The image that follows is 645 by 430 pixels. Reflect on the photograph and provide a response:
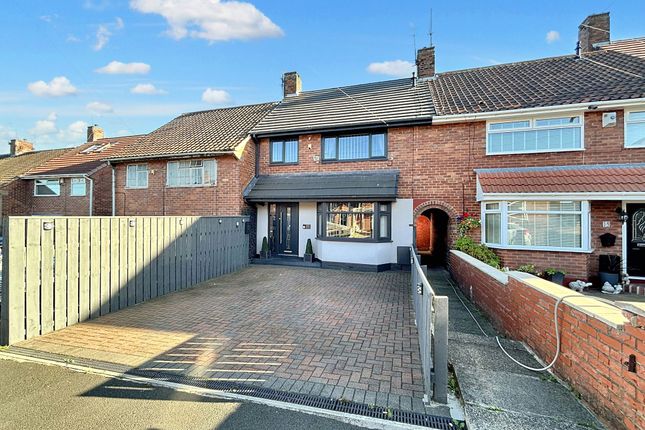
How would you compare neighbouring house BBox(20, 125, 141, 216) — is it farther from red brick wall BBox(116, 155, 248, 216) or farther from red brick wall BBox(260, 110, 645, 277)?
red brick wall BBox(260, 110, 645, 277)

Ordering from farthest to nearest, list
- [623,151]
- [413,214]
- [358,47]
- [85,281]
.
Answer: [358,47] → [413,214] → [623,151] → [85,281]

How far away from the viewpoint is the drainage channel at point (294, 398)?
2.82m

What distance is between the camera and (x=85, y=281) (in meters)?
5.48

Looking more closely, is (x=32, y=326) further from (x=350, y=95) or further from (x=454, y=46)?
(x=454, y=46)

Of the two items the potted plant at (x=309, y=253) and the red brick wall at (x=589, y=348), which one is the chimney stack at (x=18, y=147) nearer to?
the potted plant at (x=309, y=253)

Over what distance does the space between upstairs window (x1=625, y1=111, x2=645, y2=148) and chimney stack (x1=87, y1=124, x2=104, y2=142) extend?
31158mm

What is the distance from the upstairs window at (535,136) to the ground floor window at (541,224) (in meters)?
2.00

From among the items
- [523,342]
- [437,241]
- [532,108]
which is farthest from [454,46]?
[523,342]

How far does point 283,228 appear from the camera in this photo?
495 inches

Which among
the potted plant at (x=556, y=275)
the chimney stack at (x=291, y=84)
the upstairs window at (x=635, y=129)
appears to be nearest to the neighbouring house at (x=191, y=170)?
the chimney stack at (x=291, y=84)

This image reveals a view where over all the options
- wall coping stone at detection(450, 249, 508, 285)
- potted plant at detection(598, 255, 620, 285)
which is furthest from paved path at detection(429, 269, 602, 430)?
potted plant at detection(598, 255, 620, 285)

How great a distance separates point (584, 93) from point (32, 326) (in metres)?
14.9

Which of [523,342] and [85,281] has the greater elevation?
[85,281]

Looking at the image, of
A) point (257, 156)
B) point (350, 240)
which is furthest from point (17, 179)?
point (350, 240)
